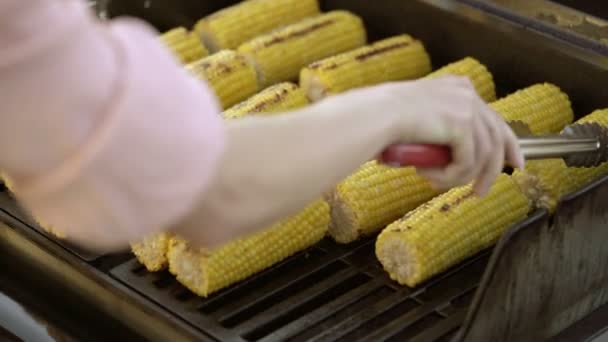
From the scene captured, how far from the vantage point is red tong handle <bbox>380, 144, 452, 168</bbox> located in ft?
3.47

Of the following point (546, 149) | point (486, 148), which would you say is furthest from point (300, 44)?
point (486, 148)

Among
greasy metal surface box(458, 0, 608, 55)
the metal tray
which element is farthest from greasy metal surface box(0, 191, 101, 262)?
greasy metal surface box(458, 0, 608, 55)

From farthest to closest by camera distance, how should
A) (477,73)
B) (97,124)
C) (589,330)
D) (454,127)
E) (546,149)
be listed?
(477,73) → (589,330) → (546,149) → (454,127) → (97,124)

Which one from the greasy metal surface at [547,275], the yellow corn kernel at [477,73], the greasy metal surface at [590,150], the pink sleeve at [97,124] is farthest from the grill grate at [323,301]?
the pink sleeve at [97,124]

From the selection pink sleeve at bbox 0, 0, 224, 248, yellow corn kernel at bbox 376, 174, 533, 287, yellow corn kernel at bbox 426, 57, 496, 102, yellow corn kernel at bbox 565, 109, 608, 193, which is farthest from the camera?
yellow corn kernel at bbox 426, 57, 496, 102

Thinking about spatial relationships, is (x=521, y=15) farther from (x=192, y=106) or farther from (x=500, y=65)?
(x=192, y=106)

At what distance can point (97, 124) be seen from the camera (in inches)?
33.8

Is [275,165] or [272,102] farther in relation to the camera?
[272,102]

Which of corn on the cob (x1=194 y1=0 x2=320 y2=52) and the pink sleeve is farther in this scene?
corn on the cob (x1=194 y1=0 x2=320 y2=52)

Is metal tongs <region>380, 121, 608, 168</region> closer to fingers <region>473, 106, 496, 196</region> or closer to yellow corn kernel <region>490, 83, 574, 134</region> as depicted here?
fingers <region>473, 106, 496, 196</region>

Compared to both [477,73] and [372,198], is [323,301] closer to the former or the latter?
[372,198]

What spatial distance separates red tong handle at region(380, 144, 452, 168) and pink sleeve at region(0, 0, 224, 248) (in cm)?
22

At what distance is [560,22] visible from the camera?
202 centimetres

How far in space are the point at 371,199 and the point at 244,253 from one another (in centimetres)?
25
